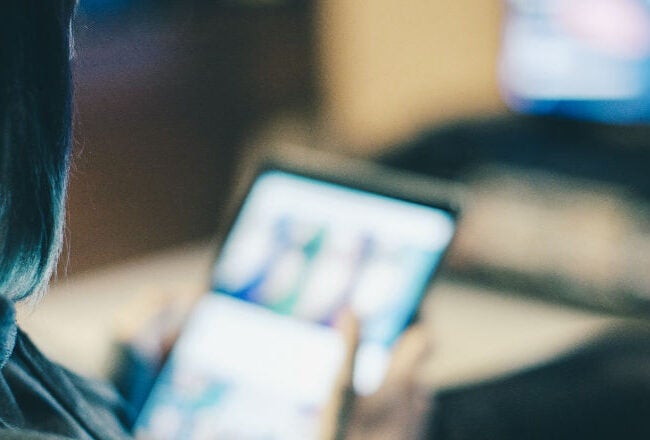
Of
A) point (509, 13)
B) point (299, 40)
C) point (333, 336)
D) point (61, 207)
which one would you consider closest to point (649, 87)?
point (509, 13)

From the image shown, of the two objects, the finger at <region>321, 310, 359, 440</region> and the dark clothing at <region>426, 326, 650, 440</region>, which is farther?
the dark clothing at <region>426, 326, 650, 440</region>

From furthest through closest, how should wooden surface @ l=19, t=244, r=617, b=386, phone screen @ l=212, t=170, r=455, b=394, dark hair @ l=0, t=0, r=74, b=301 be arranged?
wooden surface @ l=19, t=244, r=617, b=386 < phone screen @ l=212, t=170, r=455, b=394 < dark hair @ l=0, t=0, r=74, b=301

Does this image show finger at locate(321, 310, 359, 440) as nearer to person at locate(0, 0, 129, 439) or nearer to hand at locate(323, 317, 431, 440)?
hand at locate(323, 317, 431, 440)

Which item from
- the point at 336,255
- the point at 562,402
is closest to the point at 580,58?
the point at 562,402

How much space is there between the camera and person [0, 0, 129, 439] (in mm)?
377

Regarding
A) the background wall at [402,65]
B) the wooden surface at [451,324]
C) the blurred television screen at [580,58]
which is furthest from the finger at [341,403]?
the background wall at [402,65]

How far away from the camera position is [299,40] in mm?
1807

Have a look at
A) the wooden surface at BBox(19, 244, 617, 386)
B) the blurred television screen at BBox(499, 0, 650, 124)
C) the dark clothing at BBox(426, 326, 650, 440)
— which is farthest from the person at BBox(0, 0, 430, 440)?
the blurred television screen at BBox(499, 0, 650, 124)

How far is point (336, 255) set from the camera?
677mm

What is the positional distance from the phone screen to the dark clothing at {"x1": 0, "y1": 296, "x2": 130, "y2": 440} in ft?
0.64

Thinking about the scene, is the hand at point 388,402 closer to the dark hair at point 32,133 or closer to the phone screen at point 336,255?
the phone screen at point 336,255

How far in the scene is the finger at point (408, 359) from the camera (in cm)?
55

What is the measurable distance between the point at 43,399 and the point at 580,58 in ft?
3.80

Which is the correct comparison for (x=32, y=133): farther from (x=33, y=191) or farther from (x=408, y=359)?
(x=408, y=359)
